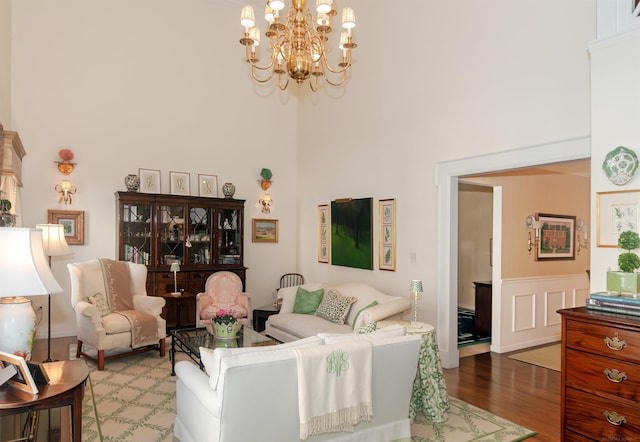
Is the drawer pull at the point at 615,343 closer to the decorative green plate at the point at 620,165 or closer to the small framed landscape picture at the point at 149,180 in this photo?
the decorative green plate at the point at 620,165

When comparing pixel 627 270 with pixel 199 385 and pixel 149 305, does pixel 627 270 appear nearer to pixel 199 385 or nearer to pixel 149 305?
pixel 199 385

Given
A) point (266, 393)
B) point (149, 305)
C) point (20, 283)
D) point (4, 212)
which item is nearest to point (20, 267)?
point (20, 283)

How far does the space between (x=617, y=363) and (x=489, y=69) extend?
130 inches

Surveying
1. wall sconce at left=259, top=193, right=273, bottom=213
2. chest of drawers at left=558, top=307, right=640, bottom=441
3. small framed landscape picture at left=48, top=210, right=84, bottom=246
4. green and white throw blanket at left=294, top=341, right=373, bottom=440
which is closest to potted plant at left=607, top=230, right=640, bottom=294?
chest of drawers at left=558, top=307, right=640, bottom=441

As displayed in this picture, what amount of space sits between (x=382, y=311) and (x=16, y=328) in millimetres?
3231

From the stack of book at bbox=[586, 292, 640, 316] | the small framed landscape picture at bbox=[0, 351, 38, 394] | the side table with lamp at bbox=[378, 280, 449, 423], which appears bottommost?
the side table with lamp at bbox=[378, 280, 449, 423]

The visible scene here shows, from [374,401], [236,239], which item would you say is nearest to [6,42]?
[236,239]

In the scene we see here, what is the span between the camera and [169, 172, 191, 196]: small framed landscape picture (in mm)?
7316

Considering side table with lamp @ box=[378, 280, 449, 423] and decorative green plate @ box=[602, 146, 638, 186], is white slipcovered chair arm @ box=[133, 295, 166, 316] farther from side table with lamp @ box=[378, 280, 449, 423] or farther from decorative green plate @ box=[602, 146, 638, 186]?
decorative green plate @ box=[602, 146, 638, 186]

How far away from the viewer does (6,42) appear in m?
5.83

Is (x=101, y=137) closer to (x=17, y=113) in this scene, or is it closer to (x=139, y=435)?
(x=17, y=113)

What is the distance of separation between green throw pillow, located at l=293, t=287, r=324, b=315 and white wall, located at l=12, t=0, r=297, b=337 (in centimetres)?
198

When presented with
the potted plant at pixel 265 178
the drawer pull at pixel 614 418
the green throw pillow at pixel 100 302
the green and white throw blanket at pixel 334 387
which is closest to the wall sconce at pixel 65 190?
the green throw pillow at pixel 100 302

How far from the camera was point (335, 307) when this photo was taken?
18.8 feet
